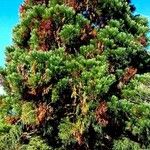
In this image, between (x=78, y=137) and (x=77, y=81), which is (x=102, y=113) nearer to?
(x=78, y=137)

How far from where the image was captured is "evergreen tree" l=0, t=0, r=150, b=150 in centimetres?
1107

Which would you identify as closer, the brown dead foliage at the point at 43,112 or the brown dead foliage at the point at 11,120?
the brown dead foliage at the point at 43,112

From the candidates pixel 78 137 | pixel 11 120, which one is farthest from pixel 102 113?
pixel 11 120

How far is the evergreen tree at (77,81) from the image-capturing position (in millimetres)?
11070

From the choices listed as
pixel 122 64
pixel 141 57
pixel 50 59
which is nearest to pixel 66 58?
pixel 50 59

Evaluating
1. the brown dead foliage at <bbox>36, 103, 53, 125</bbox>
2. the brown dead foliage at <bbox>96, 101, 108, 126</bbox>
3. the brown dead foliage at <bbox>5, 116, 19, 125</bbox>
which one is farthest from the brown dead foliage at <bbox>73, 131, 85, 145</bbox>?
the brown dead foliage at <bbox>5, 116, 19, 125</bbox>

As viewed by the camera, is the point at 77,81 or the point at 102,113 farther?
the point at 77,81

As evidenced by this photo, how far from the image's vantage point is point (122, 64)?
1239cm

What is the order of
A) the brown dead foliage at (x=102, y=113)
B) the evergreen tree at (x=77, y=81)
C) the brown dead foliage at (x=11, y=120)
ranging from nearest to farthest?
the brown dead foliage at (x=102, y=113) → the evergreen tree at (x=77, y=81) → the brown dead foliage at (x=11, y=120)

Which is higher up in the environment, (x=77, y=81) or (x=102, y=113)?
(x=77, y=81)

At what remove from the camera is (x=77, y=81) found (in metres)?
11.3

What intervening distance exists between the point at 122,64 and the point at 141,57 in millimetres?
910

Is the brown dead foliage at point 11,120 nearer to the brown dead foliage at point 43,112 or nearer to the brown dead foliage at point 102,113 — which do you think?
the brown dead foliage at point 43,112

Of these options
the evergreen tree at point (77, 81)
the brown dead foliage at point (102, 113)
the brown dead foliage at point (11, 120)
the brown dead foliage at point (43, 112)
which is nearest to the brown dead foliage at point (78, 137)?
the evergreen tree at point (77, 81)
